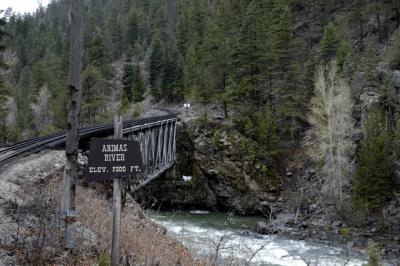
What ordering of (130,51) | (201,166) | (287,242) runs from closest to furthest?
(287,242)
(201,166)
(130,51)

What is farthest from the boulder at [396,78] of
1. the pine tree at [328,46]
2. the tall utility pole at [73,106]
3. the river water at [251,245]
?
the tall utility pole at [73,106]

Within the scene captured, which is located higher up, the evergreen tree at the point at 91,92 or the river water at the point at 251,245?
the evergreen tree at the point at 91,92

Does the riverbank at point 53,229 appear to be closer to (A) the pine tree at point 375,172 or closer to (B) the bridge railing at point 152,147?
(B) the bridge railing at point 152,147

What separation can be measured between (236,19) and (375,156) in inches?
1196

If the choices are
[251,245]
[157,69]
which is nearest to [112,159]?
[251,245]

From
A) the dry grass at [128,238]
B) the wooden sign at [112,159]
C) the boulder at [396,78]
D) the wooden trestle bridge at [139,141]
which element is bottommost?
the dry grass at [128,238]

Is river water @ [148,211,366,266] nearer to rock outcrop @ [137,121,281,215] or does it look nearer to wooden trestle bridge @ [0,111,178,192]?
wooden trestle bridge @ [0,111,178,192]

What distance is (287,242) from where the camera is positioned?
23.0m

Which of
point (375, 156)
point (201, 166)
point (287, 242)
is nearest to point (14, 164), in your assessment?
point (287, 242)

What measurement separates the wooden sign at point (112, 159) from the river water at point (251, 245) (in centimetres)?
842

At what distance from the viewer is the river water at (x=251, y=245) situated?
17.3 metres

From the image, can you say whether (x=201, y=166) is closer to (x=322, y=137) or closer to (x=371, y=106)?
(x=322, y=137)

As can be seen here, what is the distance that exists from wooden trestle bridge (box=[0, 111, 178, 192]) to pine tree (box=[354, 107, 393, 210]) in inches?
539

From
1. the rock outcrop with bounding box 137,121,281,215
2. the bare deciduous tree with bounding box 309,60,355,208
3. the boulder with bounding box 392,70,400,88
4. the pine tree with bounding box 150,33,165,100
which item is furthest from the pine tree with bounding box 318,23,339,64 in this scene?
the pine tree with bounding box 150,33,165,100
